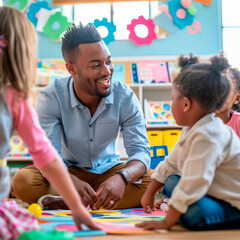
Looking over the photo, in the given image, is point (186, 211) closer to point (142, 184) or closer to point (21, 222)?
point (21, 222)

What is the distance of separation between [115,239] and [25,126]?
334 mm

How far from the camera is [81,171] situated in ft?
6.20

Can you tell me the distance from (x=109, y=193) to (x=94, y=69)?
0.65 metres

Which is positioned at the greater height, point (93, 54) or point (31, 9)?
point (31, 9)

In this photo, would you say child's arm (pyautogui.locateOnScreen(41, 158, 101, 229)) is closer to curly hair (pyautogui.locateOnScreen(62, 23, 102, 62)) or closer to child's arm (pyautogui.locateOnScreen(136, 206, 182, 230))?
child's arm (pyautogui.locateOnScreen(136, 206, 182, 230))

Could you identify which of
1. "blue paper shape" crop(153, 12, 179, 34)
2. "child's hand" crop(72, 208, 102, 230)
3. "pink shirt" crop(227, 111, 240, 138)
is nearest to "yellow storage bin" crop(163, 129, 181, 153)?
"blue paper shape" crop(153, 12, 179, 34)

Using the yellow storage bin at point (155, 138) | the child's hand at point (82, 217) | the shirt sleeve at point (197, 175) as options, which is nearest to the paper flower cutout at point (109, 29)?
the yellow storage bin at point (155, 138)

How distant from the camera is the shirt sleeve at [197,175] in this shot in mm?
969

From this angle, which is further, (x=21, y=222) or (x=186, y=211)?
(x=186, y=211)

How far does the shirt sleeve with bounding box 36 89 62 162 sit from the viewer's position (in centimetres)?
183

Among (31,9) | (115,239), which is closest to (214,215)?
(115,239)

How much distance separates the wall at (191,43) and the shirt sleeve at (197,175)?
9.63 feet

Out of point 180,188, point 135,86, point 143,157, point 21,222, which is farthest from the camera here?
point 135,86

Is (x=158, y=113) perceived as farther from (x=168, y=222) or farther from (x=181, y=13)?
(x=168, y=222)
